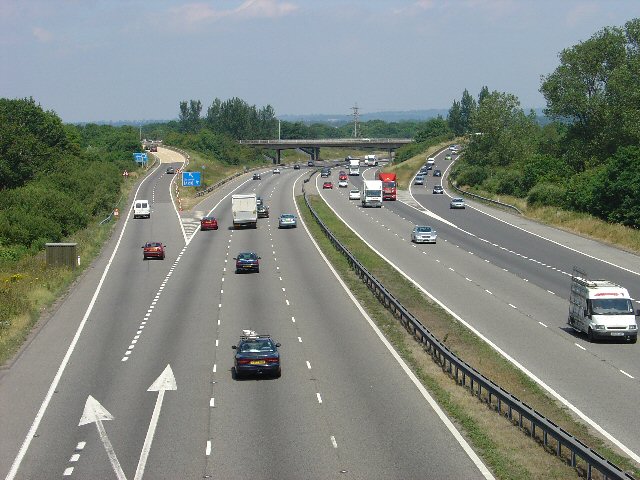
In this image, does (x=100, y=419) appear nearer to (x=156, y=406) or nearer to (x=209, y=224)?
(x=156, y=406)

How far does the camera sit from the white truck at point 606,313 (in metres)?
38.1

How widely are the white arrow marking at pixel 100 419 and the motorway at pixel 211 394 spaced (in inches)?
2.1

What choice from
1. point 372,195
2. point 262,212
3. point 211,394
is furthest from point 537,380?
point 372,195

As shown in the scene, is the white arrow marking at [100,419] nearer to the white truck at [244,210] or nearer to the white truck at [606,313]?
the white truck at [606,313]

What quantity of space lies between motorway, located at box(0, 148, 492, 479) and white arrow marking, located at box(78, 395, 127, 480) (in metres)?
0.05

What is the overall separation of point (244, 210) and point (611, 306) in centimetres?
5304

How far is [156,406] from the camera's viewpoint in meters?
28.6

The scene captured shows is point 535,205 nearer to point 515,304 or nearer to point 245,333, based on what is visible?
point 515,304

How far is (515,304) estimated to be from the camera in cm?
4819

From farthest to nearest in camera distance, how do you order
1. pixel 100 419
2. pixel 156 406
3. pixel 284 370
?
1. pixel 284 370
2. pixel 156 406
3. pixel 100 419

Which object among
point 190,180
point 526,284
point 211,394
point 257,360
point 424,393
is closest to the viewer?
point 424,393

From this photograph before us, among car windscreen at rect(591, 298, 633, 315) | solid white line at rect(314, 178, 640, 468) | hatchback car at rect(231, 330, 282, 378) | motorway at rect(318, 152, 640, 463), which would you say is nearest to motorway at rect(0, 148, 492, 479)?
hatchback car at rect(231, 330, 282, 378)

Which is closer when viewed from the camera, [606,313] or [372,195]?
[606,313]

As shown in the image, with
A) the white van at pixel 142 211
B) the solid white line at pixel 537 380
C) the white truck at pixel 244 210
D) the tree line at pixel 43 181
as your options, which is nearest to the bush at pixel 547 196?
the white truck at pixel 244 210
